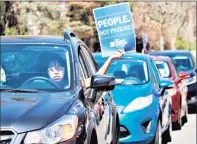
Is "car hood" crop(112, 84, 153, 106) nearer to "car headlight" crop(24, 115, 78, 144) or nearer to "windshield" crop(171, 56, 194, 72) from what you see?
"car headlight" crop(24, 115, 78, 144)

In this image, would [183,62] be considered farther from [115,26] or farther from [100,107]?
[100,107]

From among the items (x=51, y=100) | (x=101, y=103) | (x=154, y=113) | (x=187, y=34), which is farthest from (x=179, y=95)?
(x=187, y=34)

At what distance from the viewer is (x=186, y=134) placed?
13.3 m

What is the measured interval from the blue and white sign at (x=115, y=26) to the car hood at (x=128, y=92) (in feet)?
4.29

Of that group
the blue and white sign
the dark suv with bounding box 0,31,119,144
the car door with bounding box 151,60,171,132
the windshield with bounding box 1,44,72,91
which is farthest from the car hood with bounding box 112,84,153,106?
the windshield with bounding box 1,44,72,91

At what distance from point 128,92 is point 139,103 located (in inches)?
10.5

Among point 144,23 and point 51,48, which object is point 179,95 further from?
point 144,23

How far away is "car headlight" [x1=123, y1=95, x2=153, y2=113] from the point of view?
31.8 ft

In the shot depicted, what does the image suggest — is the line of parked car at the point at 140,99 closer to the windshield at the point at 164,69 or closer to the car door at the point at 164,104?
the car door at the point at 164,104

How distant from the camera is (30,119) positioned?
16.6ft

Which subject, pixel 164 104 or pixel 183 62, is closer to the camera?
pixel 164 104

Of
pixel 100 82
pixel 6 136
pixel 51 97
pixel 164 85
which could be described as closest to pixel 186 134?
pixel 164 85

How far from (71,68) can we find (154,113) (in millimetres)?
3828

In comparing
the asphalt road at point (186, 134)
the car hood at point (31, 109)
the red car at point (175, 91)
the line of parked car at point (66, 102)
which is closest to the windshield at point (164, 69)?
the red car at point (175, 91)
